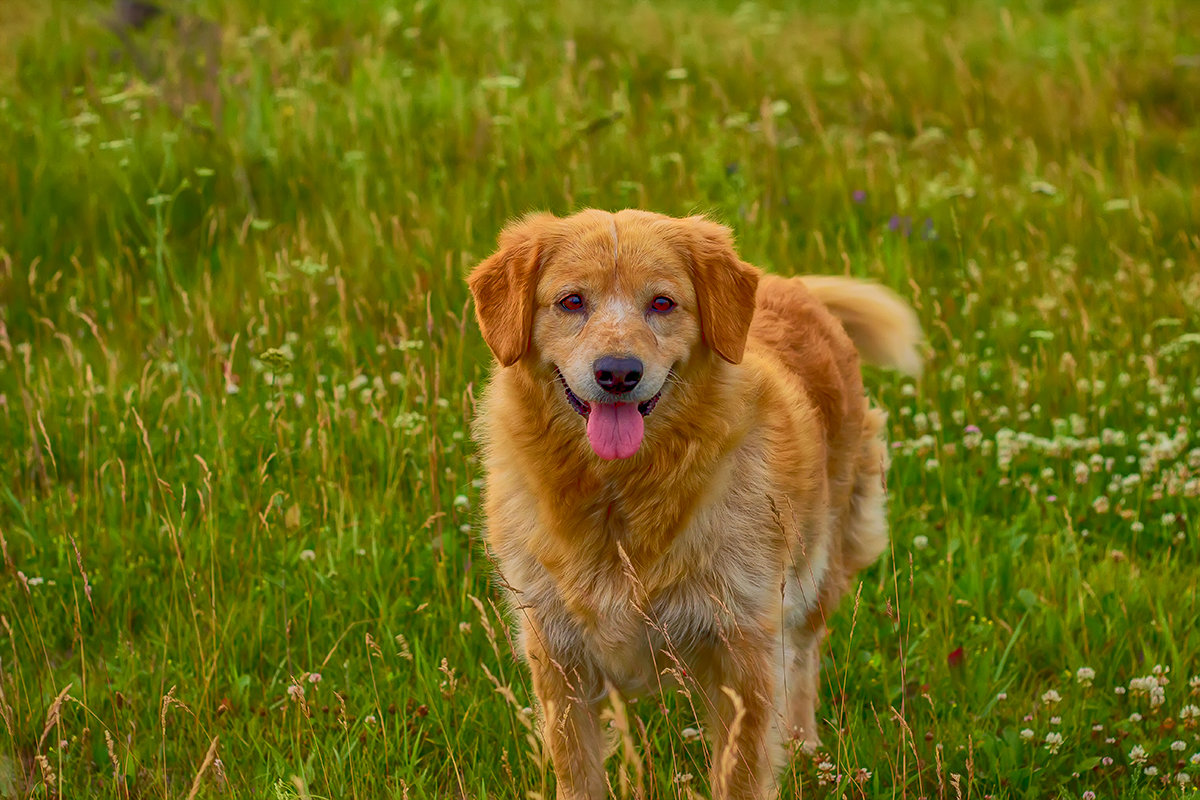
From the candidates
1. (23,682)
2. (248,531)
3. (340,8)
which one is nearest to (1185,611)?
(248,531)

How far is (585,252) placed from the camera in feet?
9.77

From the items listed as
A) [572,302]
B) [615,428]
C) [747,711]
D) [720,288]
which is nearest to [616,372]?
[615,428]

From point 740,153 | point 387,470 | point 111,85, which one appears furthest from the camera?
point 111,85

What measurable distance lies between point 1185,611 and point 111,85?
624 centimetres

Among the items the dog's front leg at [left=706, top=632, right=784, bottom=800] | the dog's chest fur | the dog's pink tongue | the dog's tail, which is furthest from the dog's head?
the dog's tail

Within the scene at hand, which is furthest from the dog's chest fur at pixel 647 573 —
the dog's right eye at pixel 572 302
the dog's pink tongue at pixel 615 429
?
the dog's right eye at pixel 572 302

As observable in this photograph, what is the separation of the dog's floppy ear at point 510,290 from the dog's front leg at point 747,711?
90cm

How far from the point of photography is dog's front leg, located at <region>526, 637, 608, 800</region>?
296 cm

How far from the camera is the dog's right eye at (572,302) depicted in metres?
2.96

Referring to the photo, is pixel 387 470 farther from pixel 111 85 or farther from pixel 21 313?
pixel 111 85

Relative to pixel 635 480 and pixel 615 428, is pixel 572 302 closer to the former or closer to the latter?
pixel 615 428

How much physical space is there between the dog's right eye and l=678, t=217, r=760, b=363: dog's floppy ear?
30cm

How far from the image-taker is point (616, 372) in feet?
8.86

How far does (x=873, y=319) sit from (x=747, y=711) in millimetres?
1772
